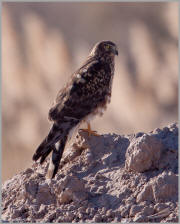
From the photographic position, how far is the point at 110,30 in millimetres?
19609

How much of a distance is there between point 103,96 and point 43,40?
13908mm

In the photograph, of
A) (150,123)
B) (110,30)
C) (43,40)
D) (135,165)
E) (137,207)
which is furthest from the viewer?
(43,40)

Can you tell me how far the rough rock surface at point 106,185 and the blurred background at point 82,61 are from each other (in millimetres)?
10462

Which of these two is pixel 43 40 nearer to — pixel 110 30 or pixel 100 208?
pixel 110 30

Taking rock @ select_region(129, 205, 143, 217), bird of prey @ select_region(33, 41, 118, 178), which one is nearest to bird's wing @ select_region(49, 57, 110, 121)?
bird of prey @ select_region(33, 41, 118, 178)

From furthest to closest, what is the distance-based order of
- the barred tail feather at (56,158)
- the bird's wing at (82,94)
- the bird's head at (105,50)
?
1. the bird's head at (105,50)
2. the bird's wing at (82,94)
3. the barred tail feather at (56,158)

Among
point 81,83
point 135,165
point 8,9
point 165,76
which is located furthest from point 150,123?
point 135,165

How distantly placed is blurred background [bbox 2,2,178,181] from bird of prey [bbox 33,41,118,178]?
930 cm

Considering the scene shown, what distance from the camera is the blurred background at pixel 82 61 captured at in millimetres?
18156

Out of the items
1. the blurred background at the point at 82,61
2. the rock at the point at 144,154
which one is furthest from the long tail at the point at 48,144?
the blurred background at the point at 82,61

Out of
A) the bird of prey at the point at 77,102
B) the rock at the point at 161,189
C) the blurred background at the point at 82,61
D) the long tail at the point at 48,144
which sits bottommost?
the rock at the point at 161,189

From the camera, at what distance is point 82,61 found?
1975cm

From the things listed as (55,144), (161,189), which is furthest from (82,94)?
(161,189)

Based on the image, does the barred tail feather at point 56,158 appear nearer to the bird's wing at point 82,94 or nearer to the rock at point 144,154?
the bird's wing at point 82,94
